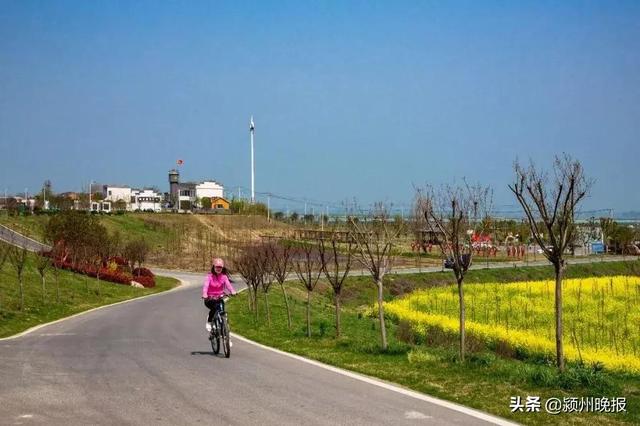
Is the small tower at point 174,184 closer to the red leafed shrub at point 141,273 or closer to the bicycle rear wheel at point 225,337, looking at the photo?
the red leafed shrub at point 141,273

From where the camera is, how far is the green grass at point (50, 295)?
2275 cm

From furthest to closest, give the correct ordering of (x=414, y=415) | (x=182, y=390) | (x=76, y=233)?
1. (x=76, y=233)
2. (x=182, y=390)
3. (x=414, y=415)

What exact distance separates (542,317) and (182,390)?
982 inches

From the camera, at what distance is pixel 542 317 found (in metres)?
31.5

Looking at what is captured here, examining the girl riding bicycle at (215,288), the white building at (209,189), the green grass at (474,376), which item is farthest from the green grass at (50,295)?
the white building at (209,189)

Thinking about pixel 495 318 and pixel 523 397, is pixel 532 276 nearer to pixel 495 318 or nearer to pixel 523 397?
pixel 495 318

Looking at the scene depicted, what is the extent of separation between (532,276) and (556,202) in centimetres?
5111

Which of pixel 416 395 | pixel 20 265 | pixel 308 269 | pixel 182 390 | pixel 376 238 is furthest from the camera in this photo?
pixel 20 265

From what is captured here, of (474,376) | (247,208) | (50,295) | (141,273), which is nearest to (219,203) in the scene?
(247,208)

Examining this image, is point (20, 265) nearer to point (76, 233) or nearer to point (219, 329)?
point (219, 329)

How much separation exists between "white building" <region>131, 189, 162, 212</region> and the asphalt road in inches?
4983

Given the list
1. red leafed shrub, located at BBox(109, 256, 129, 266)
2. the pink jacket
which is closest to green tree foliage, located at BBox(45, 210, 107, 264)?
red leafed shrub, located at BBox(109, 256, 129, 266)

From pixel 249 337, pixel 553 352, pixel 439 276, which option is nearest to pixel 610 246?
pixel 439 276

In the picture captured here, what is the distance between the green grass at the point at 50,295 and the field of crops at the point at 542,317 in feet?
41.2
